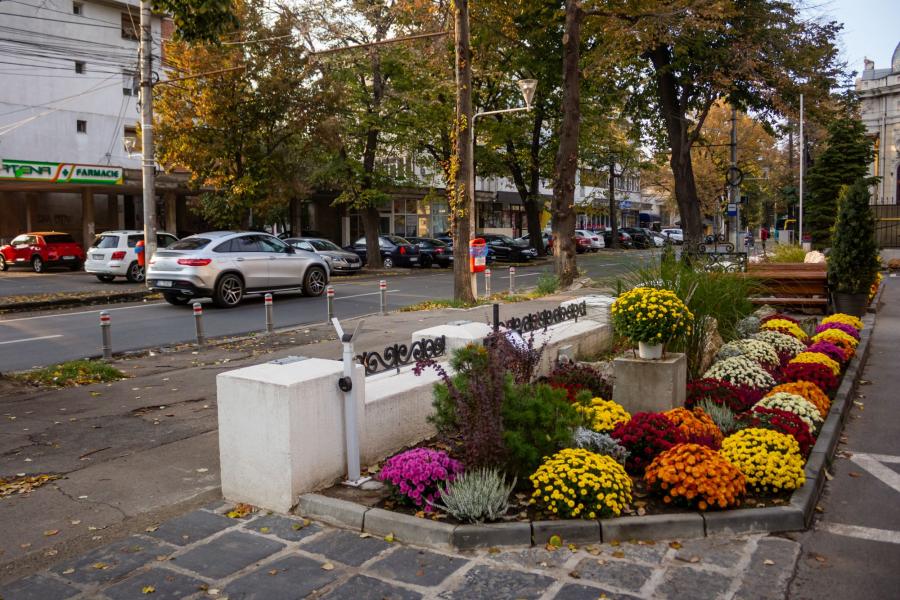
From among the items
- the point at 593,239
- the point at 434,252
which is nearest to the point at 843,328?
the point at 434,252

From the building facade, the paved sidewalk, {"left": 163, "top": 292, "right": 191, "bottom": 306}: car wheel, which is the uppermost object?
the building facade

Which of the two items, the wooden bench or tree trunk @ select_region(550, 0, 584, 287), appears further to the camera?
tree trunk @ select_region(550, 0, 584, 287)

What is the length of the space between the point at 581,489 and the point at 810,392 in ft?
12.0

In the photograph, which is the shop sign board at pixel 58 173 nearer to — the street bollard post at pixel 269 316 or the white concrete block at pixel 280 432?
the street bollard post at pixel 269 316

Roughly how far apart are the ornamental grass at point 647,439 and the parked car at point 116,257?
69.0ft

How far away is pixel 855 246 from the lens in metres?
Result: 13.3

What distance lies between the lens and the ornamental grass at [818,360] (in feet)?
26.5

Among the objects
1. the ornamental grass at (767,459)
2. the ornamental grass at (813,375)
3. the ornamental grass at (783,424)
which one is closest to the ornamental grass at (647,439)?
the ornamental grass at (767,459)

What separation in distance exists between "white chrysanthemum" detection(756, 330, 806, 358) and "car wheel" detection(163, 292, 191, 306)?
1327 cm

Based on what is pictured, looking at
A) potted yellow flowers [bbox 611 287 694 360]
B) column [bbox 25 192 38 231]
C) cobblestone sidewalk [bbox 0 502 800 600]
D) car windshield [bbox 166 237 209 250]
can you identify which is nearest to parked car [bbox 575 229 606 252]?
column [bbox 25 192 38 231]

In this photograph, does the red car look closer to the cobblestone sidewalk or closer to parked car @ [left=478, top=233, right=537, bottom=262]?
parked car @ [left=478, top=233, right=537, bottom=262]

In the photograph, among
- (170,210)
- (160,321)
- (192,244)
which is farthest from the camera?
(170,210)

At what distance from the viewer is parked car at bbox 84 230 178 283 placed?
23.2 metres

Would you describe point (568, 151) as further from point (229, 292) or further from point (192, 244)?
point (192, 244)
